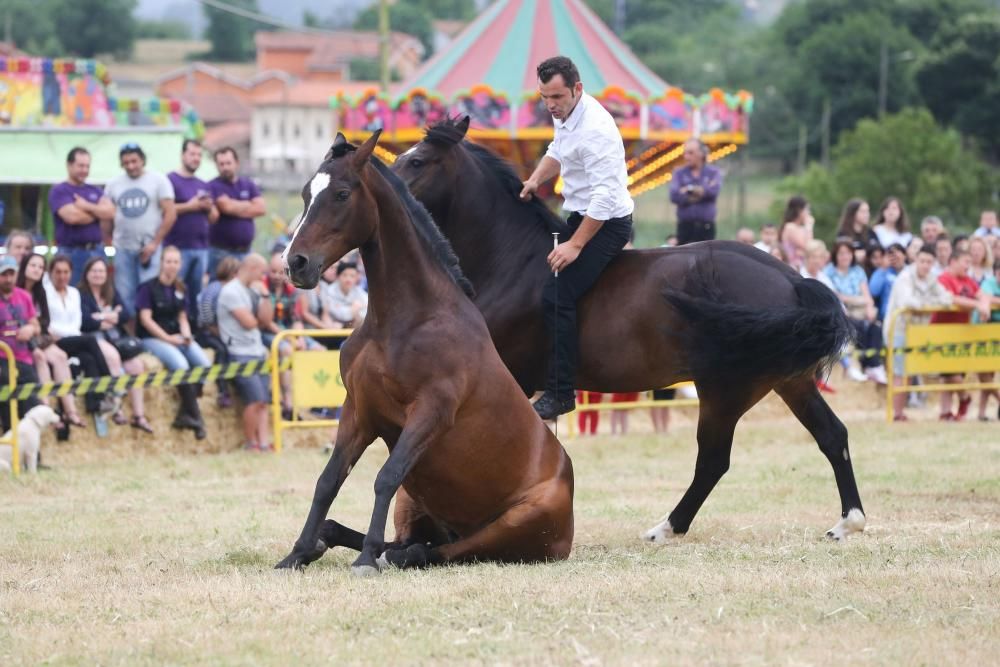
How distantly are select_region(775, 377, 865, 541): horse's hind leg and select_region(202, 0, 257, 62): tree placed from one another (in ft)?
441

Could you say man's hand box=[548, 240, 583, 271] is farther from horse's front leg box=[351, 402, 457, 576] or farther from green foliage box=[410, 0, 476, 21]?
green foliage box=[410, 0, 476, 21]

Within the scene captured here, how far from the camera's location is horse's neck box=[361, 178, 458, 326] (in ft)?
23.0

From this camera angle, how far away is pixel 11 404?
463 inches

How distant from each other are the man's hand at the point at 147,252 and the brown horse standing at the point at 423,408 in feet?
23.3

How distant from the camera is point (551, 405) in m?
8.27

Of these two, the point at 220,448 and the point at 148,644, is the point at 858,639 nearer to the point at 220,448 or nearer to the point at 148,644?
the point at 148,644

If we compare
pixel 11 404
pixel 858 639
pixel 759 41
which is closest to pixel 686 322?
pixel 858 639

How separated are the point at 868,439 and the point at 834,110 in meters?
67.1

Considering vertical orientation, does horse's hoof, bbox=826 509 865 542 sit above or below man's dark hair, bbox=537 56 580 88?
below

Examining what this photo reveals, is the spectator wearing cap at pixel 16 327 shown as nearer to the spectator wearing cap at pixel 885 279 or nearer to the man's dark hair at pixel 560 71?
the man's dark hair at pixel 560 71

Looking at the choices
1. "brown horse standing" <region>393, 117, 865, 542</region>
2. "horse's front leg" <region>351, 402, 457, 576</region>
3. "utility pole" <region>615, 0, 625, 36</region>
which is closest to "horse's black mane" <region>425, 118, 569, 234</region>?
"brown horse standing" <region>393, 117, 865, 542</region>

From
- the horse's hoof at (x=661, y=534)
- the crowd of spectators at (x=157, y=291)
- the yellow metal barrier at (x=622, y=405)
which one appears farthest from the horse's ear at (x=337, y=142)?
the yellow metal barrier at (x=622, y=405)

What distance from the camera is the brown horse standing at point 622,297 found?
327 inches

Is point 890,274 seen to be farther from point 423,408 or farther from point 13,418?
point 423,408
